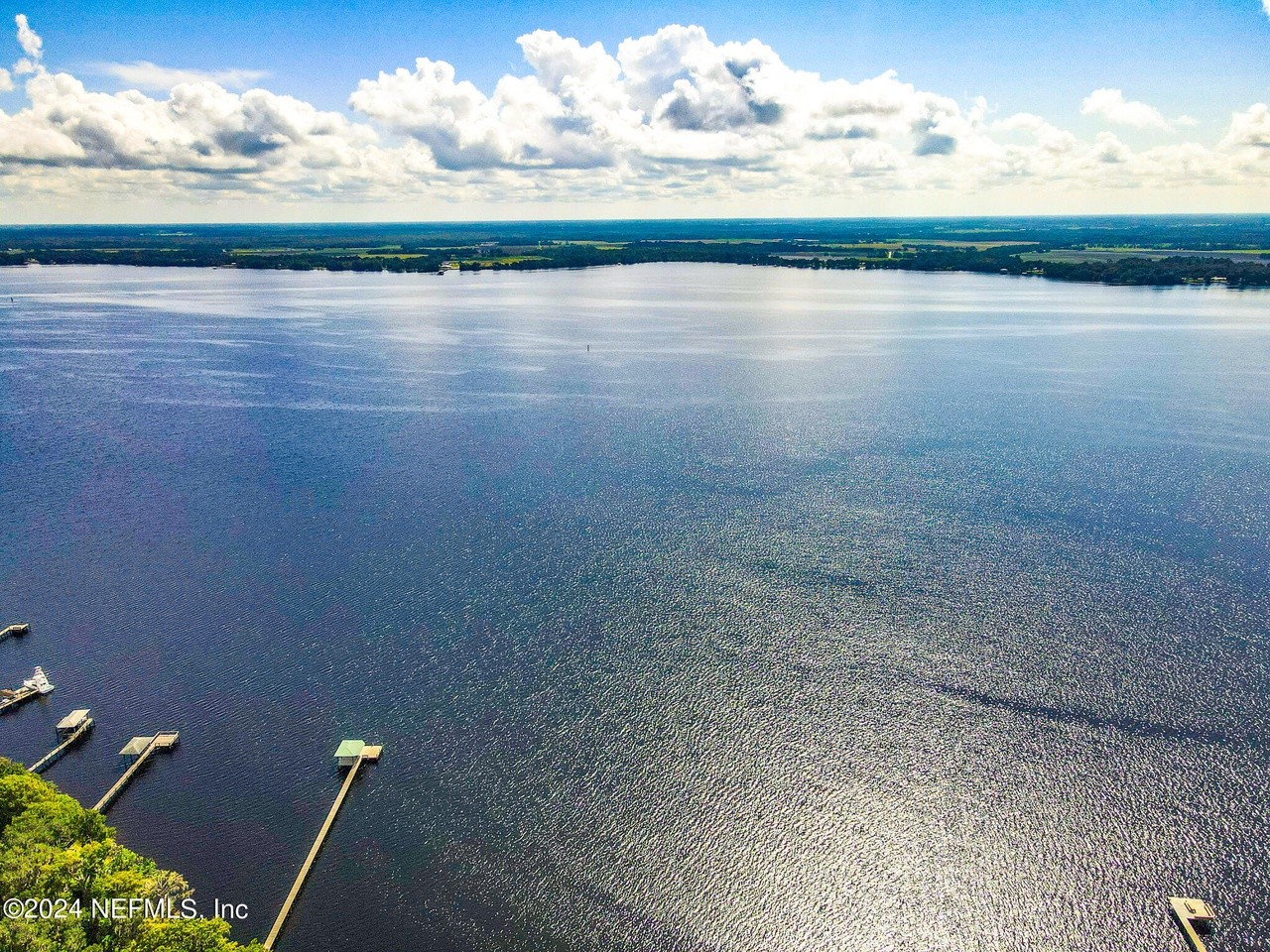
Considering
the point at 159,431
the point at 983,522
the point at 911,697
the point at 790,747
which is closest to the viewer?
the point at 790,747

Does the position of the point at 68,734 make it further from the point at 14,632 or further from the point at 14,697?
the point at 14,632

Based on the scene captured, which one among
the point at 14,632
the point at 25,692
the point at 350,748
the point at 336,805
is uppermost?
the point at 14,632

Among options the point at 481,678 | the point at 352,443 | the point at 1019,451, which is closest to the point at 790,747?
the point at 481,678

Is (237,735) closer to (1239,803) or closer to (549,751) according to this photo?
(549,751)

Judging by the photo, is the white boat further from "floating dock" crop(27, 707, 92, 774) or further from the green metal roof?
the green metal roof

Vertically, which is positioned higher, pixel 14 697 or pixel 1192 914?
pixel 14 697

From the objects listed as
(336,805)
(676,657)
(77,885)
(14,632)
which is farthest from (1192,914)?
(14,632)

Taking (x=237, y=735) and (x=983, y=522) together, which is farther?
(x=983, y=522)
